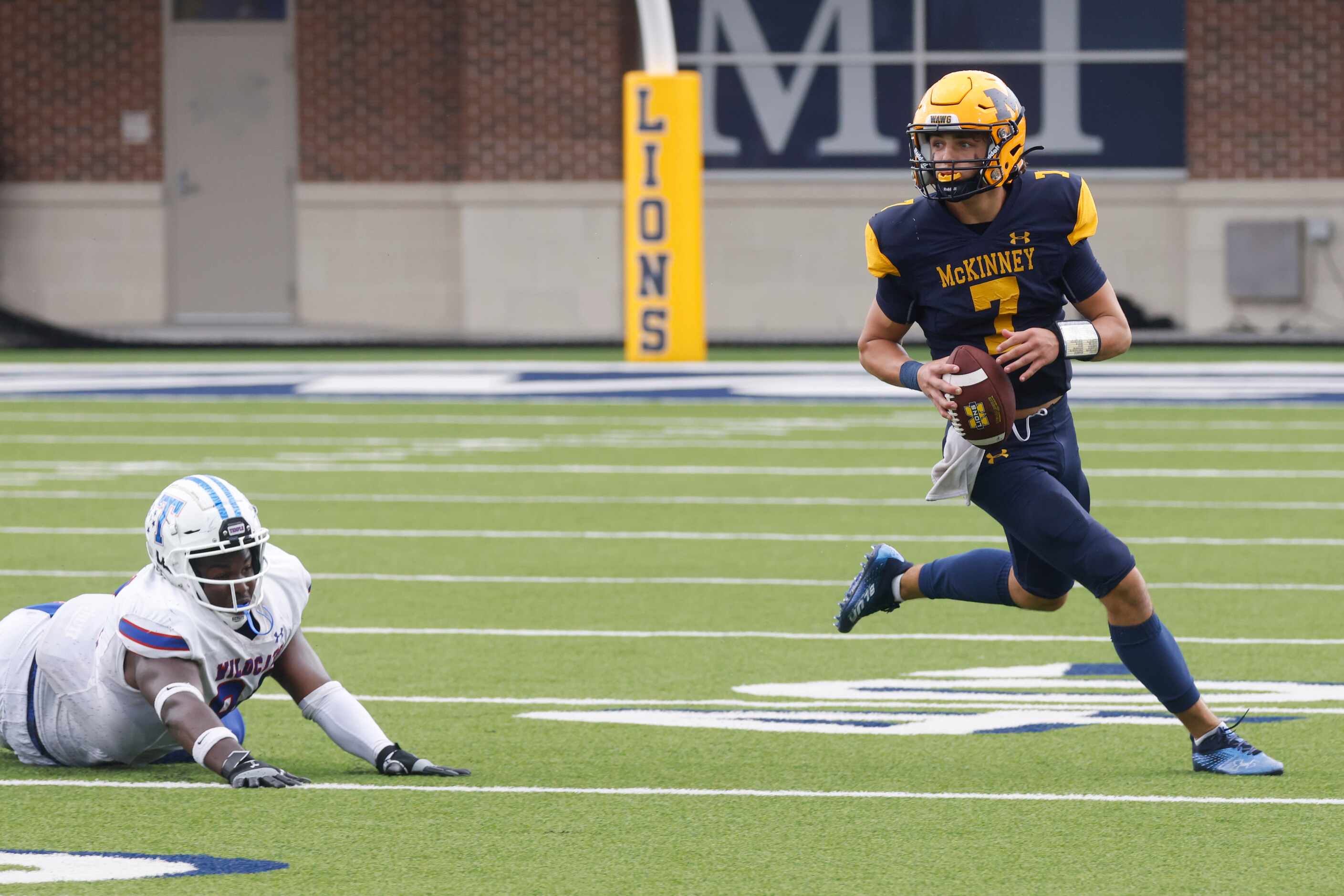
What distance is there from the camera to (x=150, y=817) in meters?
5.35

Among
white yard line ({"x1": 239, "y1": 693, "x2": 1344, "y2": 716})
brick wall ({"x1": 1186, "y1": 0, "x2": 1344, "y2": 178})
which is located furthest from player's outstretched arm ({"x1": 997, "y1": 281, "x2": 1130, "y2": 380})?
brick wall ({"x1": 1186, "y1": 0, "x2": 1344, "y2": 178})

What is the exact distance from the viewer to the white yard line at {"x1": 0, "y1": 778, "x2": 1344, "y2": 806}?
542 cm

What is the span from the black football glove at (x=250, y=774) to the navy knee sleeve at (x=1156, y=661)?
215 cm

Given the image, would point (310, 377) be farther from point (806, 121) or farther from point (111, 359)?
point (806, 121)

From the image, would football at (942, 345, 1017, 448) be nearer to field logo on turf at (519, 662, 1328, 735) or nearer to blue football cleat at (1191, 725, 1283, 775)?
blue football cleat at (1191, 725, 1283, 775)

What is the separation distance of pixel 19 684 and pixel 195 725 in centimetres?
65

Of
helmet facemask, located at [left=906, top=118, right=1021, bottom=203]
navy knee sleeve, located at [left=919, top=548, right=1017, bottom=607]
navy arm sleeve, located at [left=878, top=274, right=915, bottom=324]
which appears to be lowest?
navy knee sleeve, located at [left=919, top=548, right=1017, bottom=607]

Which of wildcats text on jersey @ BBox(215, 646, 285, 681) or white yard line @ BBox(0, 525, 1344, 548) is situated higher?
wildcats text on jersey @ BBox(215, 646, 285, 681)

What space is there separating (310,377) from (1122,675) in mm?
14141

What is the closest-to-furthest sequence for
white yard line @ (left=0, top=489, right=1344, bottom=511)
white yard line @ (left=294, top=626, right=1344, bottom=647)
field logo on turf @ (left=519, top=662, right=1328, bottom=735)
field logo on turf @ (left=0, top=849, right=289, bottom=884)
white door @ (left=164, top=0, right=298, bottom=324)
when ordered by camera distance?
field logo on turf @ (left=0, top=849, right=289, bottom=884)
field logo on turf @ (left=519, top=662, right=1328, bottom=735)
white yard line @ (left=294, top=626, right=1344, bottom=647)
white yard line @ (left=0, top=489, right=1344, bottom=511)
white door @ (left=164, top=0, right=298, bottom=324)

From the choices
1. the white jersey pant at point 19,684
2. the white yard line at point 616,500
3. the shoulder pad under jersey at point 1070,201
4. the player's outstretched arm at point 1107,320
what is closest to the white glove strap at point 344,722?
the white jersey pant at point 19,684

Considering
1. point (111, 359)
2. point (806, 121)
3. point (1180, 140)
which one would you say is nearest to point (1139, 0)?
point (1180, 140)

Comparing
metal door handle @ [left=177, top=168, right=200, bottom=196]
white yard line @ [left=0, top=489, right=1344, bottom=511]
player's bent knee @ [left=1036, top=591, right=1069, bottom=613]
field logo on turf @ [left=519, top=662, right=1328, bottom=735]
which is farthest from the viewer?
metal door handle @ [left=177, top=168, right=200, bottom=196]

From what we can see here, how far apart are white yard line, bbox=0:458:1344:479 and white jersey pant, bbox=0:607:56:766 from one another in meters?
7.50
